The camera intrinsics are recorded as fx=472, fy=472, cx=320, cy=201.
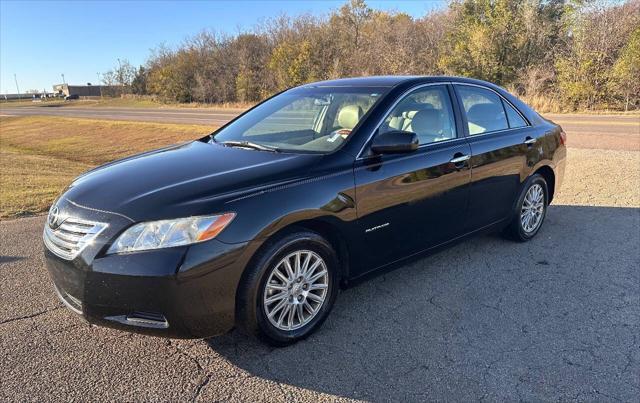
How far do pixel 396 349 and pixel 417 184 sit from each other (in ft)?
4.10

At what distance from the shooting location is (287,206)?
285 cm

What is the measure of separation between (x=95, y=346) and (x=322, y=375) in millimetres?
1475

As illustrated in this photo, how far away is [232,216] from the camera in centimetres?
265

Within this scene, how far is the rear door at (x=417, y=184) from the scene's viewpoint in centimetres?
333

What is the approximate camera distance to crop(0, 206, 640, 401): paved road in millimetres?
2604

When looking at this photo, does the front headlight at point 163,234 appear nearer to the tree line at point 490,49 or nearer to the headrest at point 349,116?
the headrest at point 349,116

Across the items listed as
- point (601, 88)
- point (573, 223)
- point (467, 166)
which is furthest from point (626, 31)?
point (467, 166)

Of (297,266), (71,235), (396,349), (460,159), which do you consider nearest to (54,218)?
(71,235)

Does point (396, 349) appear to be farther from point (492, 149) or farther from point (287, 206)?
point (492, 149)

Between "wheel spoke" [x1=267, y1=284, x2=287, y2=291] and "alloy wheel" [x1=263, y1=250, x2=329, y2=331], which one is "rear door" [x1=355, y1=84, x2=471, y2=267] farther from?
"wheel spoke" [x1=267, y1=284, x2=287, y2=291]

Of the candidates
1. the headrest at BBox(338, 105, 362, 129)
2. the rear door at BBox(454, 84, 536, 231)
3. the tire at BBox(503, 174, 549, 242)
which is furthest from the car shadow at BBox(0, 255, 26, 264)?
the tire at BBox(503, 174, 549, 242)

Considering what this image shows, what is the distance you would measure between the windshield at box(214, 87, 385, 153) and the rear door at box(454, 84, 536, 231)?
105 centimetres

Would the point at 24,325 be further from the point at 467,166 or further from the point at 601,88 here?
the point at 601,88

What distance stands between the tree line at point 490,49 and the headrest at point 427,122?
919 inches
